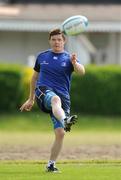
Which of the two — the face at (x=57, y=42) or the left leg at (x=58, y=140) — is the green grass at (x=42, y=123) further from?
the left leg at (x=58, y=140)

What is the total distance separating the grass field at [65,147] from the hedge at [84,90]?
1.75 feet

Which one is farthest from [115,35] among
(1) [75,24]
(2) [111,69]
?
(1) [75,24]

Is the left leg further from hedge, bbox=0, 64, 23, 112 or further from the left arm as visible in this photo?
hedge, bbox=0, 64, 23, 112

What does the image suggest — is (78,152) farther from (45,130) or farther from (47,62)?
(45,130)

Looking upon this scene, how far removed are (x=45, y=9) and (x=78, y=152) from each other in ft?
74.6

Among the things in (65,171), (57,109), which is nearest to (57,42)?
(57,109)

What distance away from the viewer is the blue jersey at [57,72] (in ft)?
45.8

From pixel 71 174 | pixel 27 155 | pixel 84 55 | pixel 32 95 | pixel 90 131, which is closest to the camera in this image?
pixel 71 174

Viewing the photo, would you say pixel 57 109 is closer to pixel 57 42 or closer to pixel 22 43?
pixel 57 42

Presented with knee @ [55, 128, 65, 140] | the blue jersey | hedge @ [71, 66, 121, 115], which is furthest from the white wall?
knee @ [55, 128, 65, 140]

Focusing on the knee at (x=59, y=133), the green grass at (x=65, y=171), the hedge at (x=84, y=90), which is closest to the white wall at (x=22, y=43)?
the hedge at (x=84, y=90)

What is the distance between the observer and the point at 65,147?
21203 millimetres

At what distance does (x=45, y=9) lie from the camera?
41375 mm

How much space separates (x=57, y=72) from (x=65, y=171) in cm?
157
